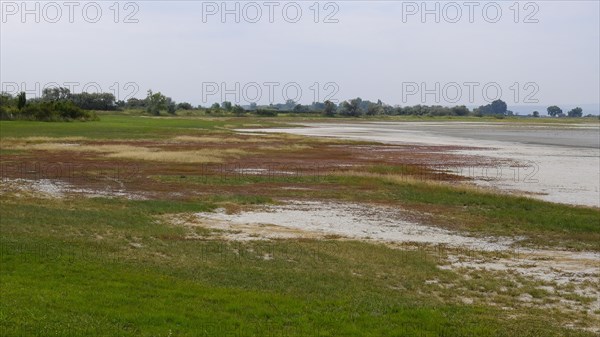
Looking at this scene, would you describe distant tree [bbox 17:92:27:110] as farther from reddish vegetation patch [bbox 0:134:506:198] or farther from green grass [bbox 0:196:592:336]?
green grass [bbox 0:196:592:336]

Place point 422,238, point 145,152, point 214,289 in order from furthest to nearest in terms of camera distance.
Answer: point 145,152 → point 422,238 → point 214,289

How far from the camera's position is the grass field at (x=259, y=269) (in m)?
10.8

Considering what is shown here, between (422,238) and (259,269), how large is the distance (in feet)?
28.0

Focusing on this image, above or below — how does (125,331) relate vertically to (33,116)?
below

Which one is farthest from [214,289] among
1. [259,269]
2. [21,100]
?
[21,100]

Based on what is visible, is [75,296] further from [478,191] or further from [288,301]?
[478,191]

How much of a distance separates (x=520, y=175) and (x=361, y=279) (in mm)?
33031

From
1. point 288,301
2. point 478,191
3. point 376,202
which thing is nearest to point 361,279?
point 288,301

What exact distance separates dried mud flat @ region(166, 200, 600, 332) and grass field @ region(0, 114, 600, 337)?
145 mm

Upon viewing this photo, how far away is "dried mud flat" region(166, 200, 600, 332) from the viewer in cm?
1598

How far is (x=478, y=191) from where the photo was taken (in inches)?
1363

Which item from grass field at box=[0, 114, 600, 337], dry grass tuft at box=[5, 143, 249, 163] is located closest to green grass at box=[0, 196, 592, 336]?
grass field at box=[0, 114, 600, 337]

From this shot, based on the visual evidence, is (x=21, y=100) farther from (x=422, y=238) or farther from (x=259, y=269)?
(x=259, y=269)

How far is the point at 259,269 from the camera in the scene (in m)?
15.9
